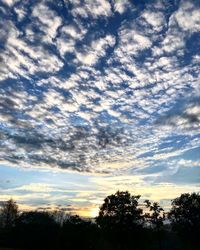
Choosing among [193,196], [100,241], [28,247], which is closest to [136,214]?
[100,241]

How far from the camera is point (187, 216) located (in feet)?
322

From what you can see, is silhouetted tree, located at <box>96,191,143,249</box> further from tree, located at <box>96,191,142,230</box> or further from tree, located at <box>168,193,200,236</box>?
tree, located at <box>168,193,200,236</box>

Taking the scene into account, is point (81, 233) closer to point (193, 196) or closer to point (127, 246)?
point (127, 246)

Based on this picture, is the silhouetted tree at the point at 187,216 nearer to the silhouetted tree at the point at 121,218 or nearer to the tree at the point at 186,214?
the tree at the point at 186,214

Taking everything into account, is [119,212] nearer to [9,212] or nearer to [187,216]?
[187,216]

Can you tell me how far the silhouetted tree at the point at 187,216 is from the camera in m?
94.2

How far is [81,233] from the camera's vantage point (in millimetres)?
84812

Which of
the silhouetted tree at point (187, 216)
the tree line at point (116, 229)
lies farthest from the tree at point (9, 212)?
the silhouetted tree at point (187, 216)

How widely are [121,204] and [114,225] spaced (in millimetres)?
5928

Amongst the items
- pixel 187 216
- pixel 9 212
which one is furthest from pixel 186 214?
pixel 9 212

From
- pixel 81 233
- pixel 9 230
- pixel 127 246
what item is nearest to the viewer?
pixel 81 233

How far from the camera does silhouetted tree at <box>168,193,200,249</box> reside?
309ft

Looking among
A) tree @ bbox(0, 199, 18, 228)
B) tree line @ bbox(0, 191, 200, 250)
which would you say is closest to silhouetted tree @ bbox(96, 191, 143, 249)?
tree line @ bbox(0, 191, 200, 250)

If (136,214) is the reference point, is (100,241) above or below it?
below
